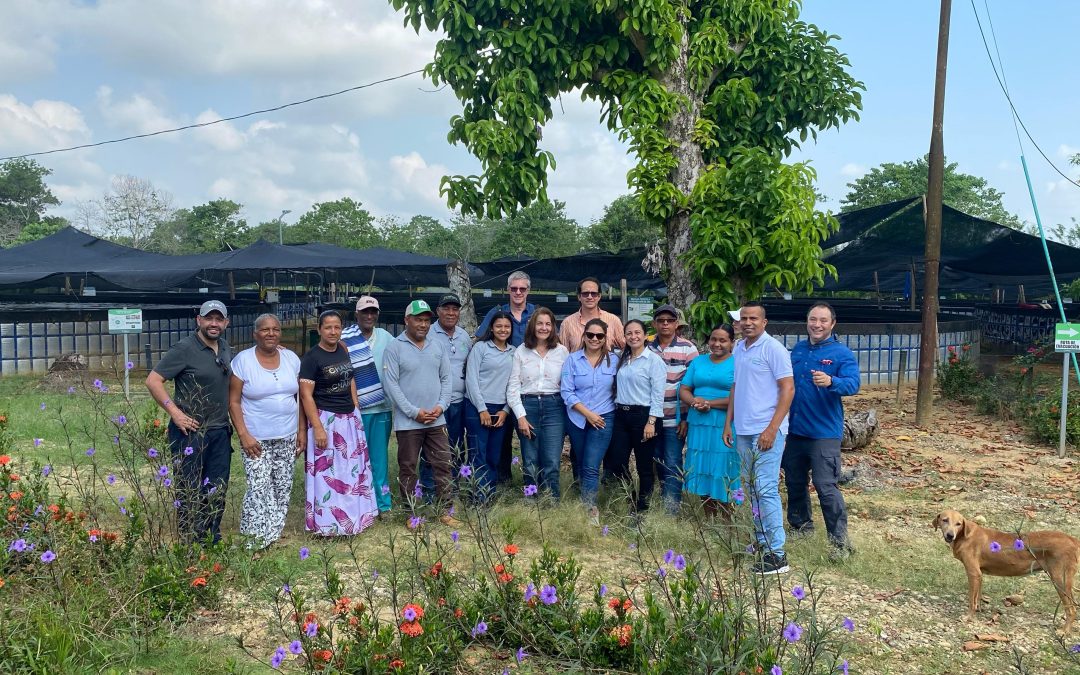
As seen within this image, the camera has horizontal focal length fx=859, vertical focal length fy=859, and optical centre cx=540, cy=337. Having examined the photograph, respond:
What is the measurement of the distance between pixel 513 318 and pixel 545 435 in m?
0.81

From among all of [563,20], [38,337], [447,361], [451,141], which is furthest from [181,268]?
[447,361]

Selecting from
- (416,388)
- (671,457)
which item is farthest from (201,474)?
Result: (671,457)

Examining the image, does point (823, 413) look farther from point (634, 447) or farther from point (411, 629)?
point (411, 629)

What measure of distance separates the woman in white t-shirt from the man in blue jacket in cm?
281

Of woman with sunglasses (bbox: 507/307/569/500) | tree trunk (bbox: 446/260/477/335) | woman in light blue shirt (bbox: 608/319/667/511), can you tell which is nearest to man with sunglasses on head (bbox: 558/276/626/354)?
woman with sunglasses (bbox: 507/307/569/500)

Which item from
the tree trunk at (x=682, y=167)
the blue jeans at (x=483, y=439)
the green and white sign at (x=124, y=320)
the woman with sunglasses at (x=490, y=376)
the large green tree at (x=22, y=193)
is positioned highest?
the large green tree at (x=22, y=193)

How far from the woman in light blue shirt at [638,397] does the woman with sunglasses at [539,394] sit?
0.38 meters

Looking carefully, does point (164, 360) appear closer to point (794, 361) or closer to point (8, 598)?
point (8, 598)

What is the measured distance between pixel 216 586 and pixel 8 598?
0.81 m

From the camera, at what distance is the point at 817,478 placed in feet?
15.4

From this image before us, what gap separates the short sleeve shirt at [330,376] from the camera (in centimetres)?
493

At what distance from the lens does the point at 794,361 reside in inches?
190

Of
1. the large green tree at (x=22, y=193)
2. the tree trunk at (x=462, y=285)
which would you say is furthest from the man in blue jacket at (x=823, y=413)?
the large green tree at (x=22, y=193)

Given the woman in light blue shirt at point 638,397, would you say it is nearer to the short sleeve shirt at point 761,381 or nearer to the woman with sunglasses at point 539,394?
the woman with sunglasses at point 539,394
